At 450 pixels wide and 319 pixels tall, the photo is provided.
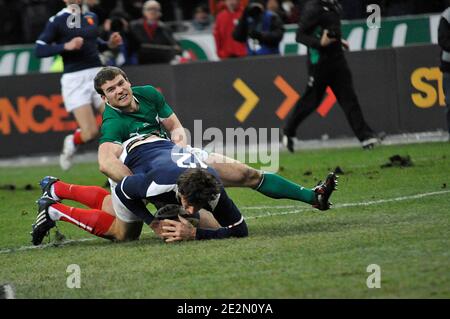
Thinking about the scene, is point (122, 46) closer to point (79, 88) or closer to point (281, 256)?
point (79, 88)

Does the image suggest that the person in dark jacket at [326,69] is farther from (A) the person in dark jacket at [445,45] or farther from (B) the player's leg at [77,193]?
(B) the player's leg at [77,193]

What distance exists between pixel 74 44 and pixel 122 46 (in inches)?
177

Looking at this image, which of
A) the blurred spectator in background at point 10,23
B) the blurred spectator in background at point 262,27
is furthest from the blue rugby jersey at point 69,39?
the blurred spectator in background at point 10,23

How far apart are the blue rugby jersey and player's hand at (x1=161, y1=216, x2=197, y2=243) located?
650cm

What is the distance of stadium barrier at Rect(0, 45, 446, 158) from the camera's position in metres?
17.1

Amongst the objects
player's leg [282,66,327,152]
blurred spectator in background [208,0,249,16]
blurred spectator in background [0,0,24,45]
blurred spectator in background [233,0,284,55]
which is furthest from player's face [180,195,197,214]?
blurred spectator in background [0,0,24,45]

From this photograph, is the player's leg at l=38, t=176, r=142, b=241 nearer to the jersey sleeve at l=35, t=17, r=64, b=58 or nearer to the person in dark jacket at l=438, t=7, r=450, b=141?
the person in dark jacket at l=438, t=7, r=450, b=141

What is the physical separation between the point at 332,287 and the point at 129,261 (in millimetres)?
2053

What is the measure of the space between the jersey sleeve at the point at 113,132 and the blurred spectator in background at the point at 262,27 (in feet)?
30.2

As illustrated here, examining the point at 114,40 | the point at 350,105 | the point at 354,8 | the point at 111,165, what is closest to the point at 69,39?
the point at 114,40

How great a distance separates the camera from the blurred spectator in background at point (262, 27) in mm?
18578

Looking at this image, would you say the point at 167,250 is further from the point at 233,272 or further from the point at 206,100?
the point at 206,100

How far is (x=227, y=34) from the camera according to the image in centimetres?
1981
